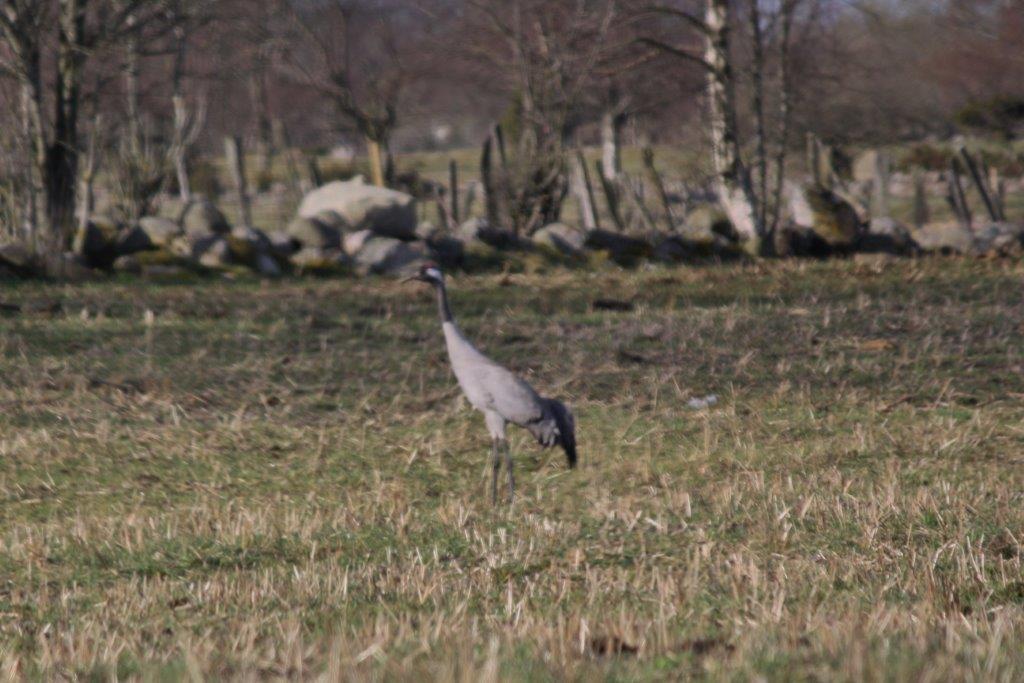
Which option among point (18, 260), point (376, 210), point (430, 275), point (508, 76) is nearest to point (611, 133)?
point (508, 76)

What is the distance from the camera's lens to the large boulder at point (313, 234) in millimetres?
18578

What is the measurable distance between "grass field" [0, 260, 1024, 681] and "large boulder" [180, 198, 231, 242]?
4.02 metres

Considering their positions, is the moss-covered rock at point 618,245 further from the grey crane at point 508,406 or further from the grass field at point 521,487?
the grey crane at point 508,406

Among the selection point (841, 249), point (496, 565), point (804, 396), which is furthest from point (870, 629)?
point (841, 249)

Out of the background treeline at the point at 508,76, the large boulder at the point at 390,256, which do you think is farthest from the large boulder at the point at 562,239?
the large boulder at the point at 390,256

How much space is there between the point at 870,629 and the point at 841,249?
52.8 ft

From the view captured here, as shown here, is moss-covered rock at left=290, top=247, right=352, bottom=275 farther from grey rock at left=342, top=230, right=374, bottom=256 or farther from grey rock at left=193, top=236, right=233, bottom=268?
grey rock at left=193, top=236, right=233, bottom=268

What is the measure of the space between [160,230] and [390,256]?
2940 mm

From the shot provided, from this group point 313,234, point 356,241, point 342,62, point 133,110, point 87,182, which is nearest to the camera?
point 356,241

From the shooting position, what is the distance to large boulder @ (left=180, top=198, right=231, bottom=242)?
19.1m

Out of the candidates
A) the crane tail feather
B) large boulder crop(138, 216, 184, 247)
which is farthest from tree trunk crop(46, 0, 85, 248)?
the crane tail feather

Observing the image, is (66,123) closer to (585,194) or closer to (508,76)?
(585,194)

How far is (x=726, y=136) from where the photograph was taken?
20469 mm

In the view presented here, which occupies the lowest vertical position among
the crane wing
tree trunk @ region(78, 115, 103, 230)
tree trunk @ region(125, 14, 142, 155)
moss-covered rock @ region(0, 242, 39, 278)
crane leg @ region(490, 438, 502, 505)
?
crane leg @ region(490, 438, 502, 505)
